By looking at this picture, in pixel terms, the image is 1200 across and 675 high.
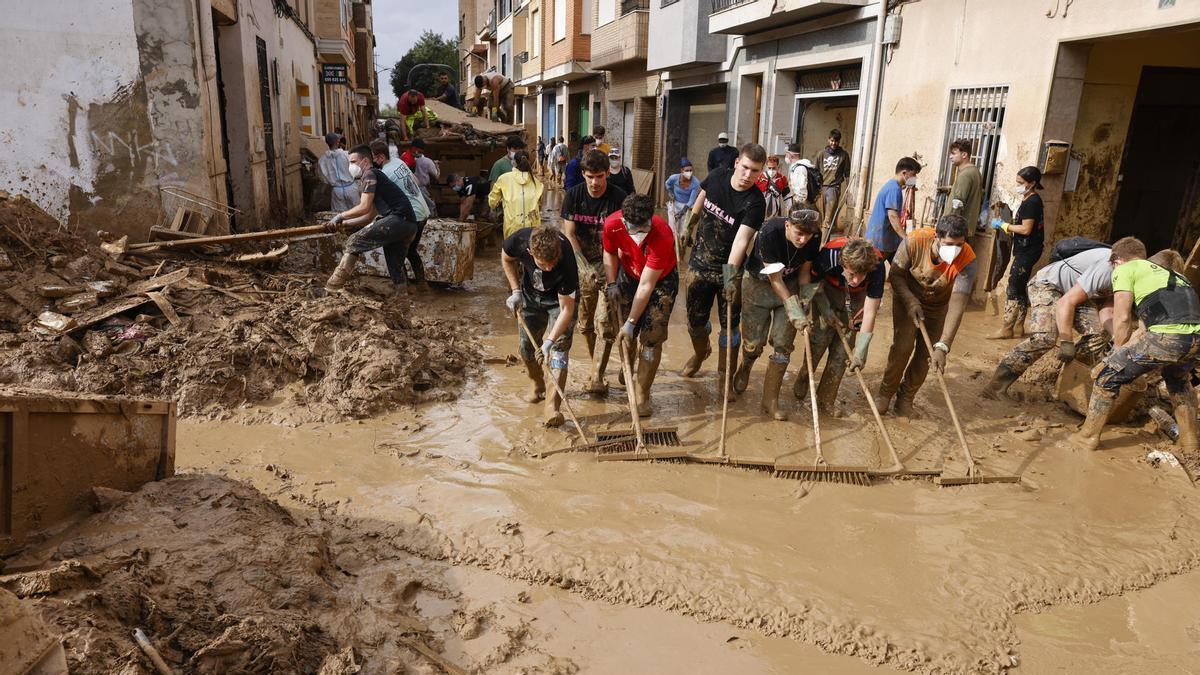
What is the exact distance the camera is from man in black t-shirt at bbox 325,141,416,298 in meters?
6.96

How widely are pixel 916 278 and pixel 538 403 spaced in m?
2.79

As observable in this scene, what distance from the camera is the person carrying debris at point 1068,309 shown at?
16.1 ft

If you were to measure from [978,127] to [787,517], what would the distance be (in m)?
6.55

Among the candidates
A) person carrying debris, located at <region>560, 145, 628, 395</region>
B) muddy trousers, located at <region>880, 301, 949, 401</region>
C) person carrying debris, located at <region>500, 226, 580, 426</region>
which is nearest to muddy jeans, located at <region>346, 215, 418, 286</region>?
person carrying debris, located at <region>560, 145, 628, 395</region>


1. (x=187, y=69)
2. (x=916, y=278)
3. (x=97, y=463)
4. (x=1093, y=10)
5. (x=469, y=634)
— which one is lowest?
(x=469, y=634)

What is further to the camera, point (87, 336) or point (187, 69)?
point (187, 69)

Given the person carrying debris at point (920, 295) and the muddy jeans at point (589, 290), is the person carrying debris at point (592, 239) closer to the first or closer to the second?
the muddy jeans at point (589, 290)

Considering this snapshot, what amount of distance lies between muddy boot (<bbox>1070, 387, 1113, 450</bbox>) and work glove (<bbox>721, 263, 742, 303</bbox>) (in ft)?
8.02

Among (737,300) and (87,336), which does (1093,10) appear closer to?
(737,300)

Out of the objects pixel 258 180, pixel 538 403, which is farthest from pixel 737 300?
pixel 258 180

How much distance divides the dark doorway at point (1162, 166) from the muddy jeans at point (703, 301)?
605cm

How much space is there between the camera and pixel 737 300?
5566 mm

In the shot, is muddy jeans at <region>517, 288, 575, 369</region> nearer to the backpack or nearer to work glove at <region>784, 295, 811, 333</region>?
work glove at <region>784, 295, 811, 333</region>

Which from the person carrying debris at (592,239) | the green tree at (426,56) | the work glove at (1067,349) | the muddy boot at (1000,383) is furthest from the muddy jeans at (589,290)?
the green tree at (426,56)
